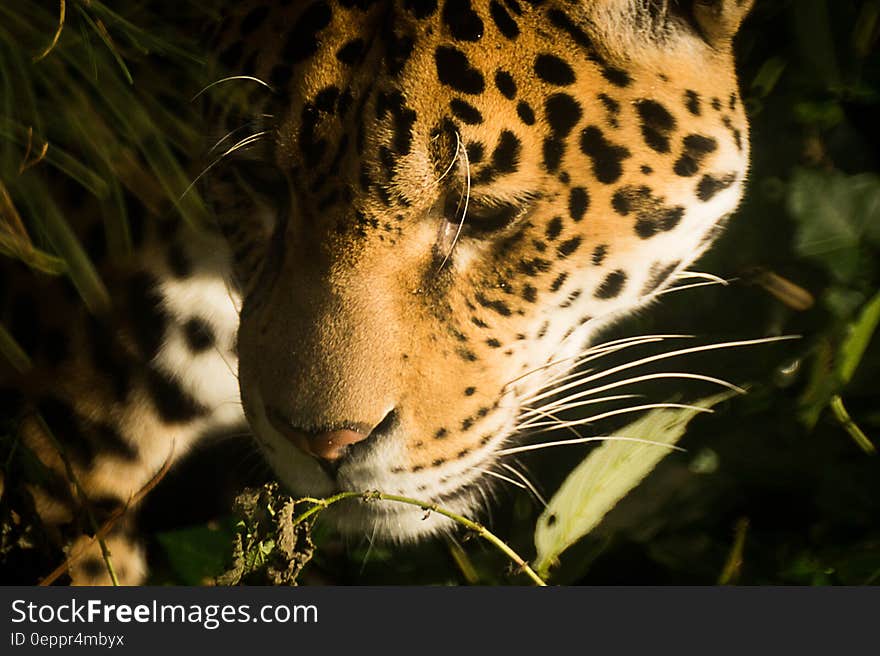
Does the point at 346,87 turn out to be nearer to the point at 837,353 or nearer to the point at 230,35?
the point at 230,35

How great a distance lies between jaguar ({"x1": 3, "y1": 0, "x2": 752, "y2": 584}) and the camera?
823 millimetres

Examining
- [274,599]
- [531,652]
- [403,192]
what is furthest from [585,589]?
[403,192]

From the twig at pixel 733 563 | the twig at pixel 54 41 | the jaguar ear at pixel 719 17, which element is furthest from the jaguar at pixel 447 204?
the twig at pixel 733 563

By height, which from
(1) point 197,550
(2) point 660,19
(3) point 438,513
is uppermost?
(2) point 660,19

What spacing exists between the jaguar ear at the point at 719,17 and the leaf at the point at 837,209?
162mm

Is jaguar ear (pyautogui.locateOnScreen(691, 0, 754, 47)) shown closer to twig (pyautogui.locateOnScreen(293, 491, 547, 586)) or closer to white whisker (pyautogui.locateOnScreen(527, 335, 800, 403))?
white whisker (pyautogui.locateOnScreen(527, 335, 800, 403))

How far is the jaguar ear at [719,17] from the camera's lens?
86 cm

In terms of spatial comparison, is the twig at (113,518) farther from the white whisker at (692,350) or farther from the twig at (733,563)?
the twig at (733,563)

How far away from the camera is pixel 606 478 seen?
98cm

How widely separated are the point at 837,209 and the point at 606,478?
0.34 m

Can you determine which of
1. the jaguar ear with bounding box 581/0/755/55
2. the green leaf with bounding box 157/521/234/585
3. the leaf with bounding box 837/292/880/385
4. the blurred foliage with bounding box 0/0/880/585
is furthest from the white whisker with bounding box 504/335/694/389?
the green leaf with bounding box 157/521/234/585

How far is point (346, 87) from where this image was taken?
829 mm

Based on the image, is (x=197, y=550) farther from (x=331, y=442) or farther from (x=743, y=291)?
(x=743, y=291)

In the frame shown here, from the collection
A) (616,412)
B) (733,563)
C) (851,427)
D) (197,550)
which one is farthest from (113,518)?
(851,427)
